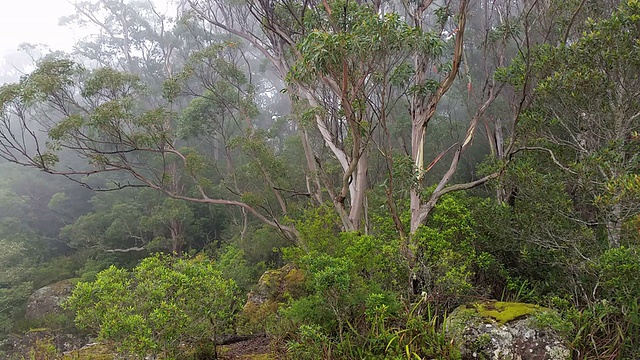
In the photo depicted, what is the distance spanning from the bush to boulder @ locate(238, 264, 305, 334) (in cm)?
211

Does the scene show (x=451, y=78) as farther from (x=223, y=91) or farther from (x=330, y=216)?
(x=223, y=91)

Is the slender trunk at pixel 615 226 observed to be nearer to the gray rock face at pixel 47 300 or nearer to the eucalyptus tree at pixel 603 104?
the eucalyptus tree at pixel 603 104

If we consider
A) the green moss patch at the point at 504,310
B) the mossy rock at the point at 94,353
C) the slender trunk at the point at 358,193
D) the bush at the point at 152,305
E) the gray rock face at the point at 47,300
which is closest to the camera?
the bush at the point at 152,305

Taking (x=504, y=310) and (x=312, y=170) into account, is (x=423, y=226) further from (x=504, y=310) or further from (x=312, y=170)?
(x=312, y=170)

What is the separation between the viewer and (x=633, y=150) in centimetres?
518

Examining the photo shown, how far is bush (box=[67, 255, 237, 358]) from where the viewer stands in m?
4.19

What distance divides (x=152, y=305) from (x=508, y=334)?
13.1 ft

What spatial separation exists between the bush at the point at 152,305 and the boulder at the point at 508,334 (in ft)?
9.73

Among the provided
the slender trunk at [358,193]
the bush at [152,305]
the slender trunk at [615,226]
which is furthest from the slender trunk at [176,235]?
the slender trunk at [615,226]

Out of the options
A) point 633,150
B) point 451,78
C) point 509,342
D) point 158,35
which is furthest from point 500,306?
point 158,35

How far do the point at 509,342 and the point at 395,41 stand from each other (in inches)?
153

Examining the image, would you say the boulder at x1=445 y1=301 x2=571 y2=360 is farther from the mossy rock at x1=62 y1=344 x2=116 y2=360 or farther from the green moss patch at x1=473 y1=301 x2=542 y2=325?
the mossy rock at x1=62 y1=344 x2=116 y2=360

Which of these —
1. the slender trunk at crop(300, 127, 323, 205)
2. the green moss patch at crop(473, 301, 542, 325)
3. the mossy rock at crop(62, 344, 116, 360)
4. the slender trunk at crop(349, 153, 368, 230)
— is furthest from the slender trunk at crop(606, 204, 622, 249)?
the mossy rock at crop(62, 344, 116, 360)

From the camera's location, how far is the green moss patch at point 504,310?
4617mm
